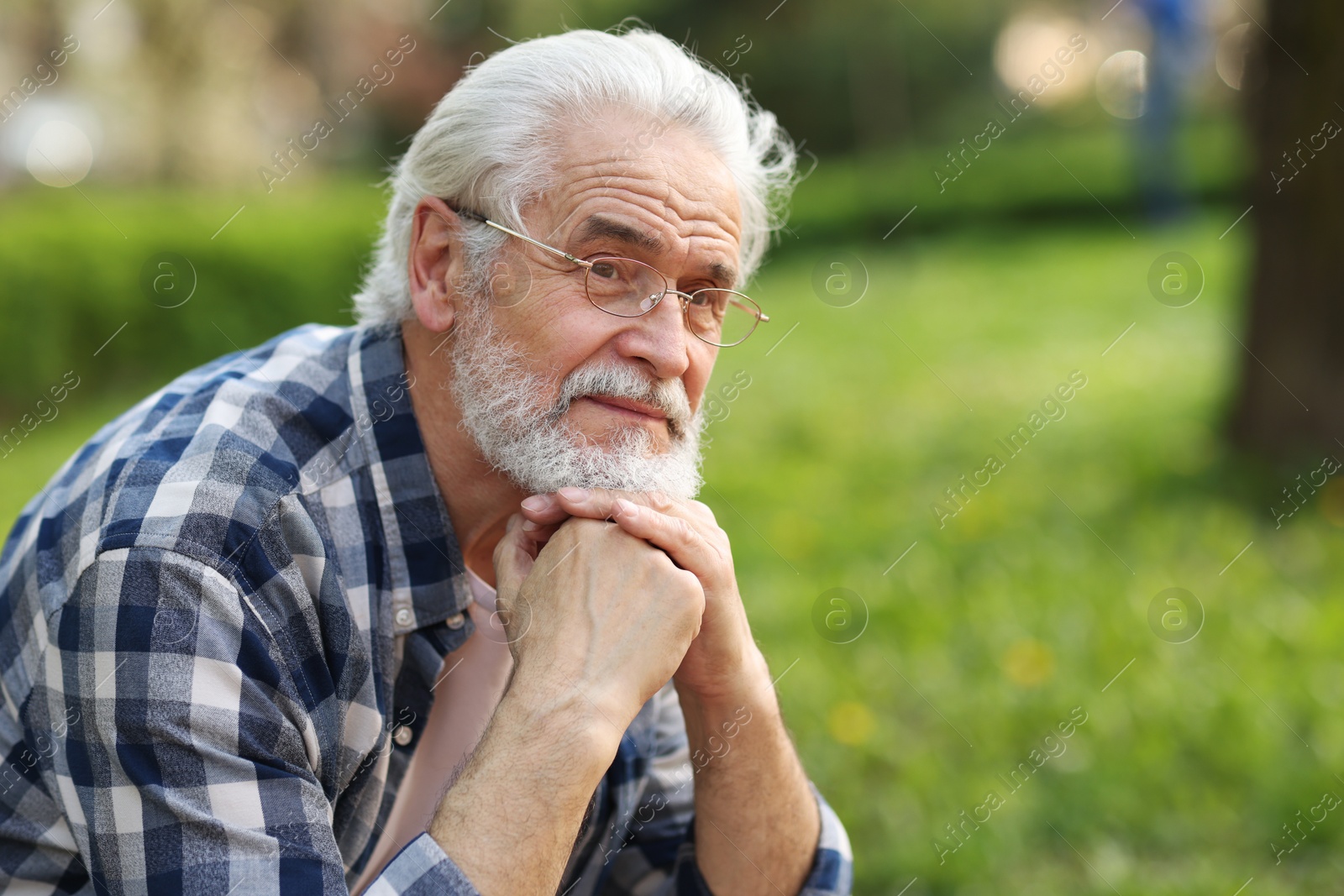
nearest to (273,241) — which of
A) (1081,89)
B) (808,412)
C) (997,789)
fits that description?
(808,412)

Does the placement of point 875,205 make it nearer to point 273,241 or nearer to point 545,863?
point 273,241

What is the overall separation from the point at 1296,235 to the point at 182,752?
5382 mm

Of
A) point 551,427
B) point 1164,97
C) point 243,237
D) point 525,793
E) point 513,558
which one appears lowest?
point 243,237

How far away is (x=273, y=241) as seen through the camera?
10086 millimetres

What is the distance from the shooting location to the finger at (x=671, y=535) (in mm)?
1955

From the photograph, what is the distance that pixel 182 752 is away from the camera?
156 cm

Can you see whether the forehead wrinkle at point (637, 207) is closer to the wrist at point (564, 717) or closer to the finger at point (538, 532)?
the finger at point (538, 532)

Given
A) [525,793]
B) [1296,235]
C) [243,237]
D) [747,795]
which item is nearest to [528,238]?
[525,793]

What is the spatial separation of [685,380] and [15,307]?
23.0ft

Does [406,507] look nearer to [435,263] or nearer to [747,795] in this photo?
[435,263]

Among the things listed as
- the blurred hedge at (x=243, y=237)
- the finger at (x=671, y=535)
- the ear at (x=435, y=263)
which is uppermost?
the ear at (x=435, y=263)

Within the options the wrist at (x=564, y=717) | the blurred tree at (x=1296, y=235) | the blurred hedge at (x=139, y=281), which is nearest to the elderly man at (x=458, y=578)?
the wrist at (x=564, y=717)

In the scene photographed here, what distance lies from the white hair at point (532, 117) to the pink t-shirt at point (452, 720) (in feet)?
2.16

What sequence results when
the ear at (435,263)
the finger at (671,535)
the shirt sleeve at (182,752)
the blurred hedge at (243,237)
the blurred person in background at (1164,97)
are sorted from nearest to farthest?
1. the shirt sleeve at (182,752)
2. the finger at (671,535)
3. the ear at (435,263)
4. the blurred hedge at (243,237)
5. the blurred person in background at (1164,97)
